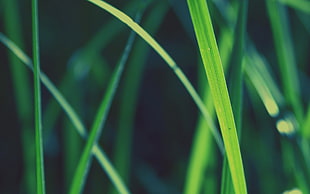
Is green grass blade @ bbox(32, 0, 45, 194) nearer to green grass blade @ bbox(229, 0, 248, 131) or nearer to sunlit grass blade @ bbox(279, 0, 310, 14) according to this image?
green grass blade @ bbox(229, 0, 248, 131)

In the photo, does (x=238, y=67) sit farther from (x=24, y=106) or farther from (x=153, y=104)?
(x=153, y=104)

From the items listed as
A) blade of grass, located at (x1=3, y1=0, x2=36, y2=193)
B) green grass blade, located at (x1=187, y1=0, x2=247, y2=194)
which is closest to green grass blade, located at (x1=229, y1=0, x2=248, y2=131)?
green grass blade, located at (x1=187, y1=0, x2=247, y2=194)

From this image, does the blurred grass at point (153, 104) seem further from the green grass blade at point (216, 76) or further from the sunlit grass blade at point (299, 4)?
the green grass blade at point (216, 76)

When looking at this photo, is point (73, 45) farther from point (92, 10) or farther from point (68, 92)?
point (68, 92)

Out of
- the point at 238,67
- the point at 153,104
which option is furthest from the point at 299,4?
the point at 153,104

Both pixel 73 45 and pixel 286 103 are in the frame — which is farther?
pixel 73 45

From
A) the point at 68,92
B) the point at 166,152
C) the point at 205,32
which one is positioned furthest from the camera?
the point at 166,152

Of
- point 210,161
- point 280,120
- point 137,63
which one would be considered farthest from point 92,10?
point 280,120
